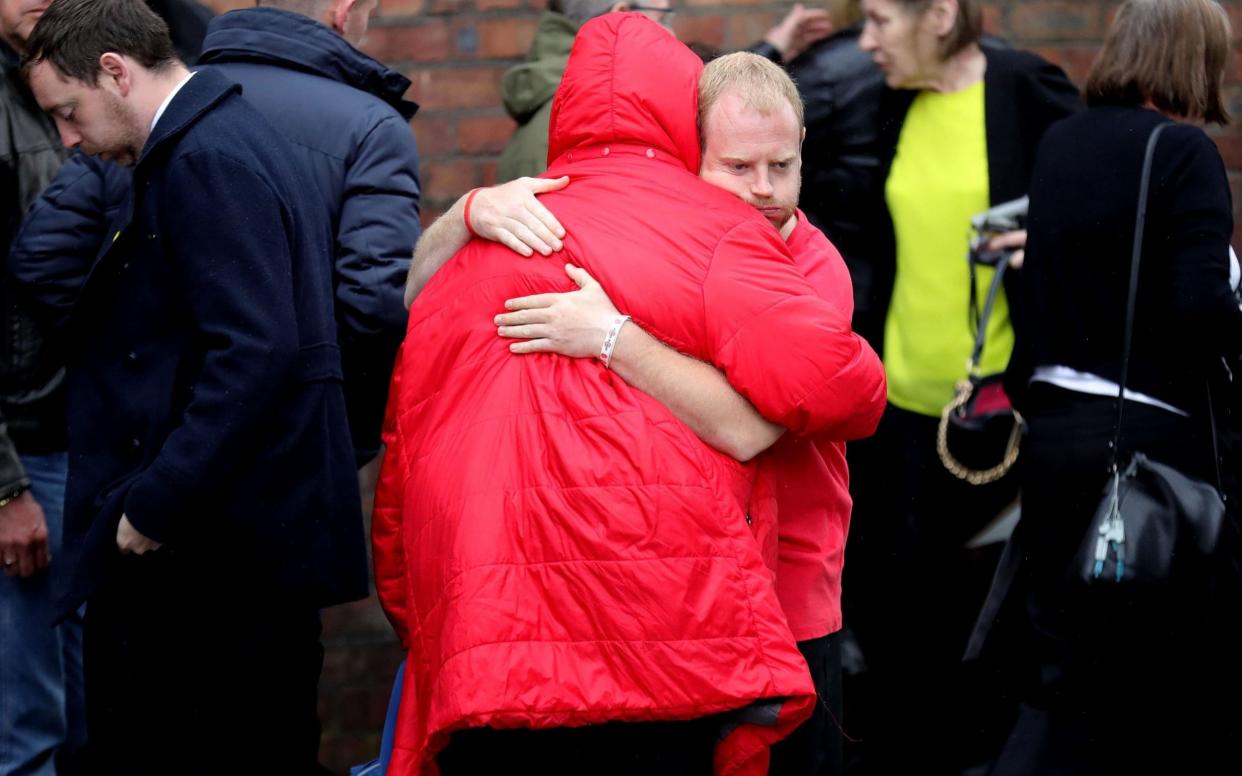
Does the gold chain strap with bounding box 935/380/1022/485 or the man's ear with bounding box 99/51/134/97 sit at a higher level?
the man's ear with bounding box 99/51/134/97

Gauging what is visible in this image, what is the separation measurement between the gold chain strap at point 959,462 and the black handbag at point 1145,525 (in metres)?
0.55

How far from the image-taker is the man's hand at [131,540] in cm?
248

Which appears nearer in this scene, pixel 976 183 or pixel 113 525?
pixel 113 525

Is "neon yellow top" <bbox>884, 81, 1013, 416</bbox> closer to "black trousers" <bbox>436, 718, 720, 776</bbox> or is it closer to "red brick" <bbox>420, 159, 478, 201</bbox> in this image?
"red brick" <bbox>420, 159, 478, 201</bbox>

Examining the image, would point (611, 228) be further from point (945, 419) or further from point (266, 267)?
point (945, 419)

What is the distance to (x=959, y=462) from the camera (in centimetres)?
363

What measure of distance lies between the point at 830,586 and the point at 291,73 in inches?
54.0

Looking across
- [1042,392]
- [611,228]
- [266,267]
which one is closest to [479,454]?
[611,228]

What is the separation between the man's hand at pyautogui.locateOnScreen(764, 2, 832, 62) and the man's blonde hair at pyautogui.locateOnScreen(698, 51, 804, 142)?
1.50m

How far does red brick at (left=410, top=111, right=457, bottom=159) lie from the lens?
12.7 feet

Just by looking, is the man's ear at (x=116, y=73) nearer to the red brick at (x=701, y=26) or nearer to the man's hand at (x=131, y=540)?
the man's hand at (x=131, y=540)

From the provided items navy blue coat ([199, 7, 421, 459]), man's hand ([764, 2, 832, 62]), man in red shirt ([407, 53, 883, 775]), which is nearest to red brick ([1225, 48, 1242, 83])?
man's hand ([764, 2, 832, 62])

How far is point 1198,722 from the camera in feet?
10.8

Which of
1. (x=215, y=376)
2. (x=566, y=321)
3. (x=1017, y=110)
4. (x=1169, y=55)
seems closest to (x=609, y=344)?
(x=566, y=321)
